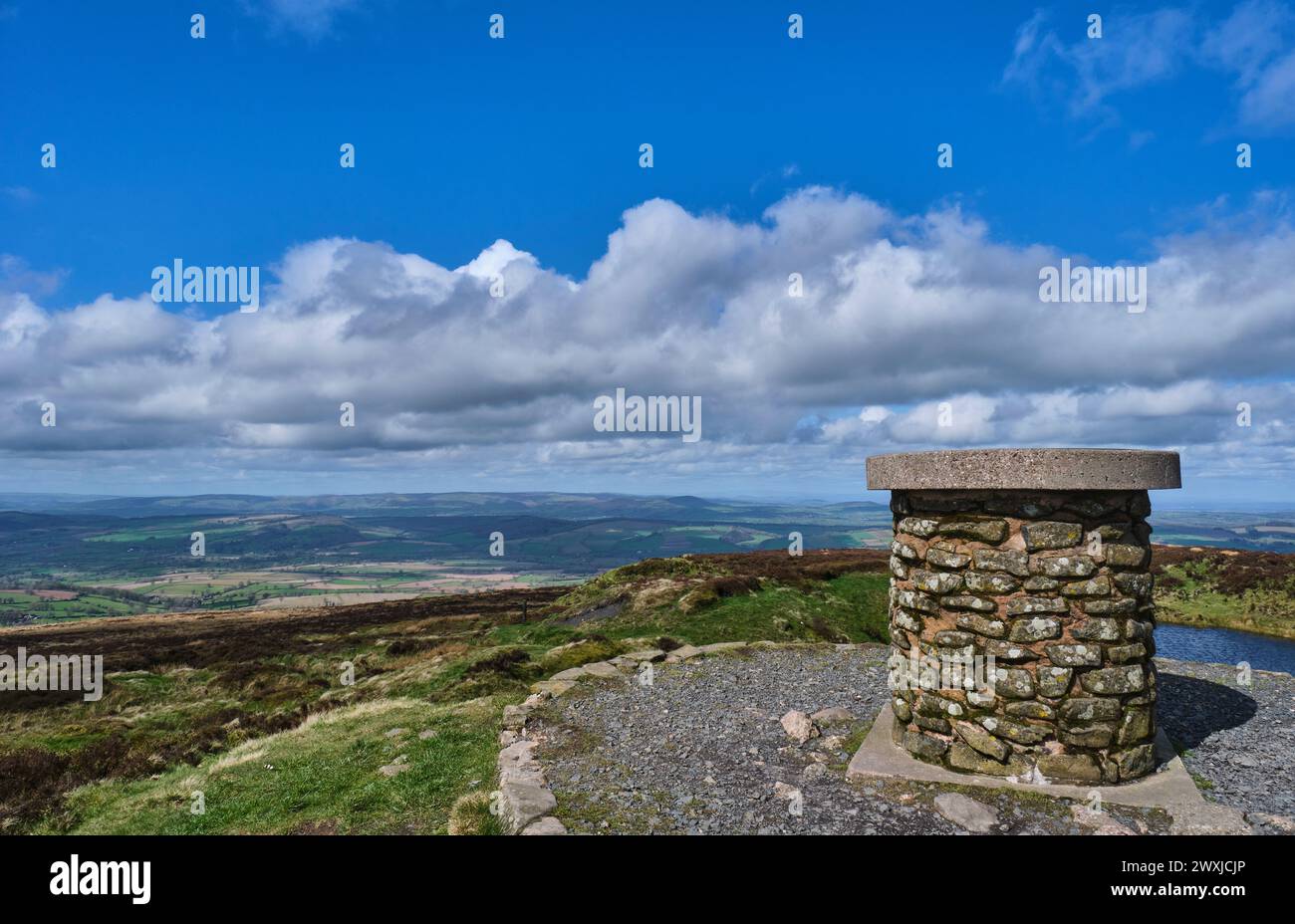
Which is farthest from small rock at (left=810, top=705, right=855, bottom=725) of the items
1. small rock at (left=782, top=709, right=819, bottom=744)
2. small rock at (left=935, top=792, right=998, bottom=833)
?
small rock at (left=935, top=792, right=998, bottom=833)

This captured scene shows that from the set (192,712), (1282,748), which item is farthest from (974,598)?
(192,712)

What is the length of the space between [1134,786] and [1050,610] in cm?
236

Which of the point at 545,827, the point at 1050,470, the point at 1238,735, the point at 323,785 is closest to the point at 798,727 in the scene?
the point at 545,827

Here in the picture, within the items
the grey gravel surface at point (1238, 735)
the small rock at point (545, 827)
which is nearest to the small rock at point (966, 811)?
the grey gravel surface at point (1238, 735)

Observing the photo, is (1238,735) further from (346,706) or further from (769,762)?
(346,706)

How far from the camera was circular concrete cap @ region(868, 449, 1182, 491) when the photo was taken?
7859 millimetres

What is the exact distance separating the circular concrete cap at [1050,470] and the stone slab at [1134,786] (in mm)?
3639

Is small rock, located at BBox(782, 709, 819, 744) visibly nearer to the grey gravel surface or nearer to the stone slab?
the stone slab

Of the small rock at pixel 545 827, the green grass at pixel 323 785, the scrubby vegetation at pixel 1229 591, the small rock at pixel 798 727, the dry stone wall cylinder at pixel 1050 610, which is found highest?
the dry stone wall cylinder at pixel 1050 610

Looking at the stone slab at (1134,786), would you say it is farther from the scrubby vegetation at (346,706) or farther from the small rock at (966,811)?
the scrubby vegetation at (346,706)

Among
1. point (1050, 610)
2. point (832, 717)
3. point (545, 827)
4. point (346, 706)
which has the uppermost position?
point (1050, 610)

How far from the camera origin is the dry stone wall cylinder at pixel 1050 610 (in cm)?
801

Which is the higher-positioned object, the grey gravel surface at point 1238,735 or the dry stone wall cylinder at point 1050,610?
the dry stone wall cylinder at point 1050,610

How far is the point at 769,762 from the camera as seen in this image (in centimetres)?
946
